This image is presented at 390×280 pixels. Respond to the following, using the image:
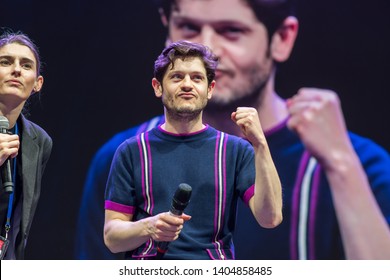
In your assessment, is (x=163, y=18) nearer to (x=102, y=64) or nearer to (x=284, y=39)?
(x=102, y=64)

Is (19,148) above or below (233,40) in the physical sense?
below

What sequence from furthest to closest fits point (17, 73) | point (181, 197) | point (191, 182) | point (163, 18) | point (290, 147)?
point (163, 18)
point (290, 147)
point (17, 73)
point (191, 182)
point (181, 197)

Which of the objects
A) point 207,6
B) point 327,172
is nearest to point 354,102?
point 327,172

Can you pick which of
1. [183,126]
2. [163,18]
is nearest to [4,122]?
[183,126]

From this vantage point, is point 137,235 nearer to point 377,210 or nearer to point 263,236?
point 263,236

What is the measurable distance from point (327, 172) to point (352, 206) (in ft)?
0.82

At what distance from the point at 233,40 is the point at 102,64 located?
2.83 ft

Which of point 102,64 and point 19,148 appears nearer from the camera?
point 19,148

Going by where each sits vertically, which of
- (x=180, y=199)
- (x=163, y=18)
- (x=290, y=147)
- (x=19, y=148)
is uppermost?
(x=163, y=18)

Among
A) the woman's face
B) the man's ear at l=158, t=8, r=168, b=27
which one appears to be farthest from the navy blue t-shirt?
the man's ear at l=158, t=8, r=168, b=27

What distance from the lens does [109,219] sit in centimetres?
255

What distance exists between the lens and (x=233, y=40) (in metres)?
3.86

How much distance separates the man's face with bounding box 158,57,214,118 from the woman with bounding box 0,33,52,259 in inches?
26.7

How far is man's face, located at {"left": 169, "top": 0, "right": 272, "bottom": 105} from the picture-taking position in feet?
12.7
